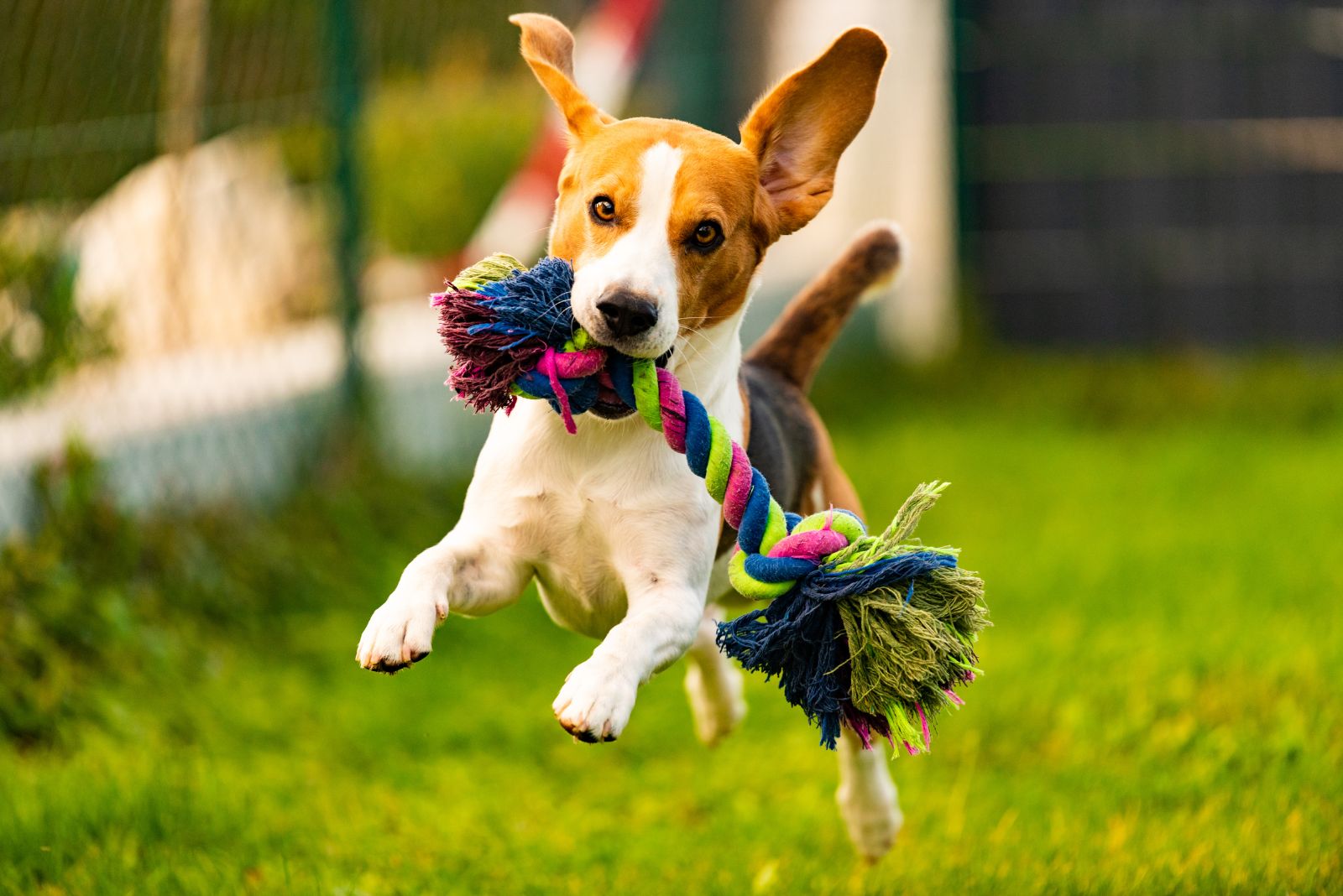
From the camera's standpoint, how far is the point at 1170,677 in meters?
4.90

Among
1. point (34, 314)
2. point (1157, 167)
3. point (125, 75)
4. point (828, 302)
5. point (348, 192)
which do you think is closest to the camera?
point (828, 302)

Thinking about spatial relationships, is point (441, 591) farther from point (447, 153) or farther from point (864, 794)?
point (447, 153)

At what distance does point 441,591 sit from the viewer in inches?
109

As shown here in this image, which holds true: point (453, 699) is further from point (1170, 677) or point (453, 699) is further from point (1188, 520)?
point (1188, 520)

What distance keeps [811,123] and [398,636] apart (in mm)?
1245

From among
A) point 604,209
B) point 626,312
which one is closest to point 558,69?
point 604,209

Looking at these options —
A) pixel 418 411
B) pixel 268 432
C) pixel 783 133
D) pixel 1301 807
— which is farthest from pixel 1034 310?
pixel 783 133

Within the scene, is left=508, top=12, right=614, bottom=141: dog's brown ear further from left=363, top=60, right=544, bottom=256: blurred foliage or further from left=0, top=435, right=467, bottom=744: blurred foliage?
left=363, top=60, right=544, bottom=256: blurred foliage

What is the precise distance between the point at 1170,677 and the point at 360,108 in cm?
339

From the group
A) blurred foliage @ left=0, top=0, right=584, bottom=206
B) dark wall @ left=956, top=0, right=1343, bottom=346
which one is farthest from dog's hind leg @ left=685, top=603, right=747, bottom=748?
dark wall @ left=956, top=0, right=1343, bottom=346

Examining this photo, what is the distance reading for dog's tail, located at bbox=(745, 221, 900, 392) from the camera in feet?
12.8

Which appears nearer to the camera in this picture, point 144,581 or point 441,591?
point 441,591

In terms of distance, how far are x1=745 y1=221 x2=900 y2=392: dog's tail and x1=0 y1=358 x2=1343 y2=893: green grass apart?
3.68 ft

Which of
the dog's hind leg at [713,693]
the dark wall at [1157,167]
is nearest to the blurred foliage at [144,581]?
the dog's hind leg at [713,693]
